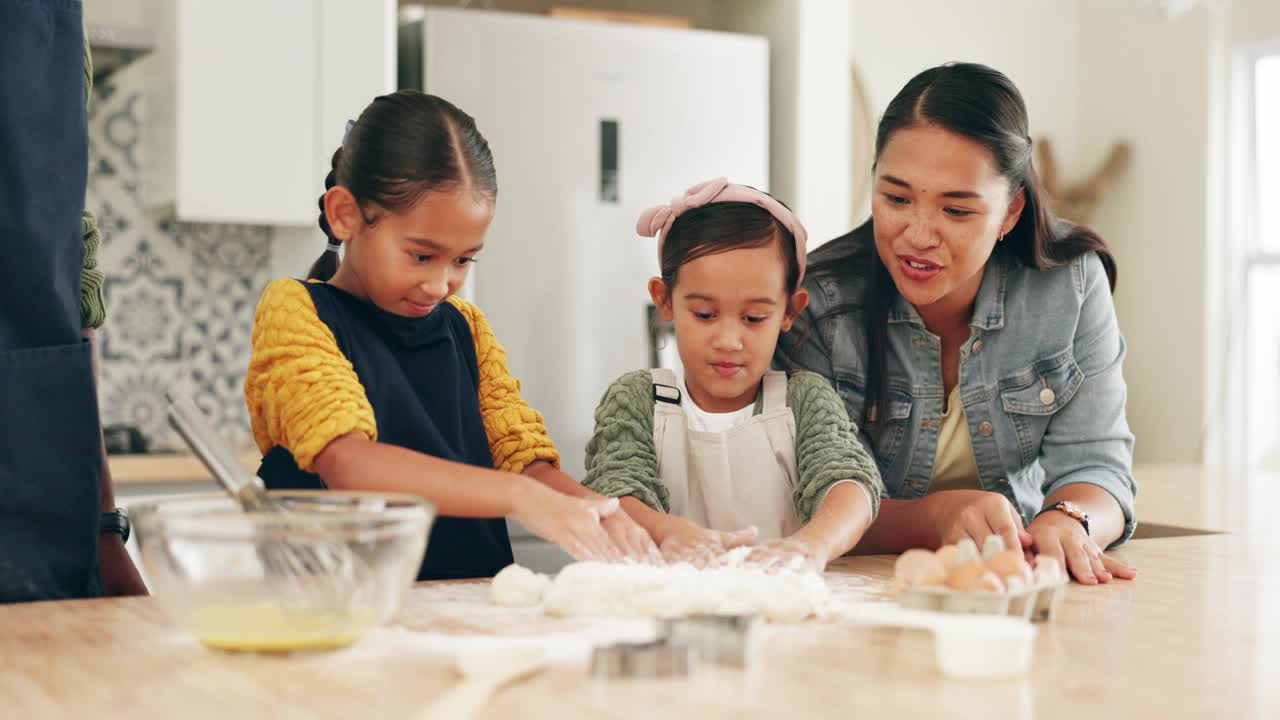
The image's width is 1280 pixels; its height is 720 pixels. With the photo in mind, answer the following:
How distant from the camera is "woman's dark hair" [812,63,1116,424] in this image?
1.38 metres

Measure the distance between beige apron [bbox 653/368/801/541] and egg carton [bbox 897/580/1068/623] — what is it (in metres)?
0.52

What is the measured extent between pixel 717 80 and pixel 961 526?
2.11 meters

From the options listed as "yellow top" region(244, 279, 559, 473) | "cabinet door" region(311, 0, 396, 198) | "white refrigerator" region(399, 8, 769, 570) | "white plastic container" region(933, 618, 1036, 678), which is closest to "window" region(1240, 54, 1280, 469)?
"white refrigerator" region(399, 8, 769, 570)

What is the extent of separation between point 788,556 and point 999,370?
23.8 inches

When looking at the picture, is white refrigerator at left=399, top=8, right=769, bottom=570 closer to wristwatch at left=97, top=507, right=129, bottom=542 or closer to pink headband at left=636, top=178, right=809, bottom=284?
pink headband at left=636, top=178, right=809, bottom=284

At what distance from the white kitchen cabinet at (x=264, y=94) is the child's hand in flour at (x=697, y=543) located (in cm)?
196

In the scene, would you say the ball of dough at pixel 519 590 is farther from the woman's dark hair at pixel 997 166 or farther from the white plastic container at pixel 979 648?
the woman's dark hair at pixel 997 166

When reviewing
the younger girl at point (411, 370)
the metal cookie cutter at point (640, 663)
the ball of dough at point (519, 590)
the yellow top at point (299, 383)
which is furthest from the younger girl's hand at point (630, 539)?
the metal cookie cutter at point (640, 663)

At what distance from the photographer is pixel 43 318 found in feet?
3.18

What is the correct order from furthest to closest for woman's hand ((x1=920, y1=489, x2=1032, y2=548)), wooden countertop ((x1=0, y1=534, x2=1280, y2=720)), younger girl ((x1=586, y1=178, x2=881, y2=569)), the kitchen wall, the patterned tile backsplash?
the kitchen wall < the patterned tile backsplash < younger girl ((x1=586, y1=178, x2=881, y2=569)) < woman's hand ((x1=920, y1=489, x2=1032, y2=548)) < wooden countertop ((x1=0, y1=534, x2=1280, y2=720))

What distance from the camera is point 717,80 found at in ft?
10.3

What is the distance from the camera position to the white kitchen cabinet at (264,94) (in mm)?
2799

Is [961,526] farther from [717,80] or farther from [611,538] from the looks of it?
[717,80]

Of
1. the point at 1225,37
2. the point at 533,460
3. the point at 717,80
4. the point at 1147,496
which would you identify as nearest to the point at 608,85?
the point at 717,80
